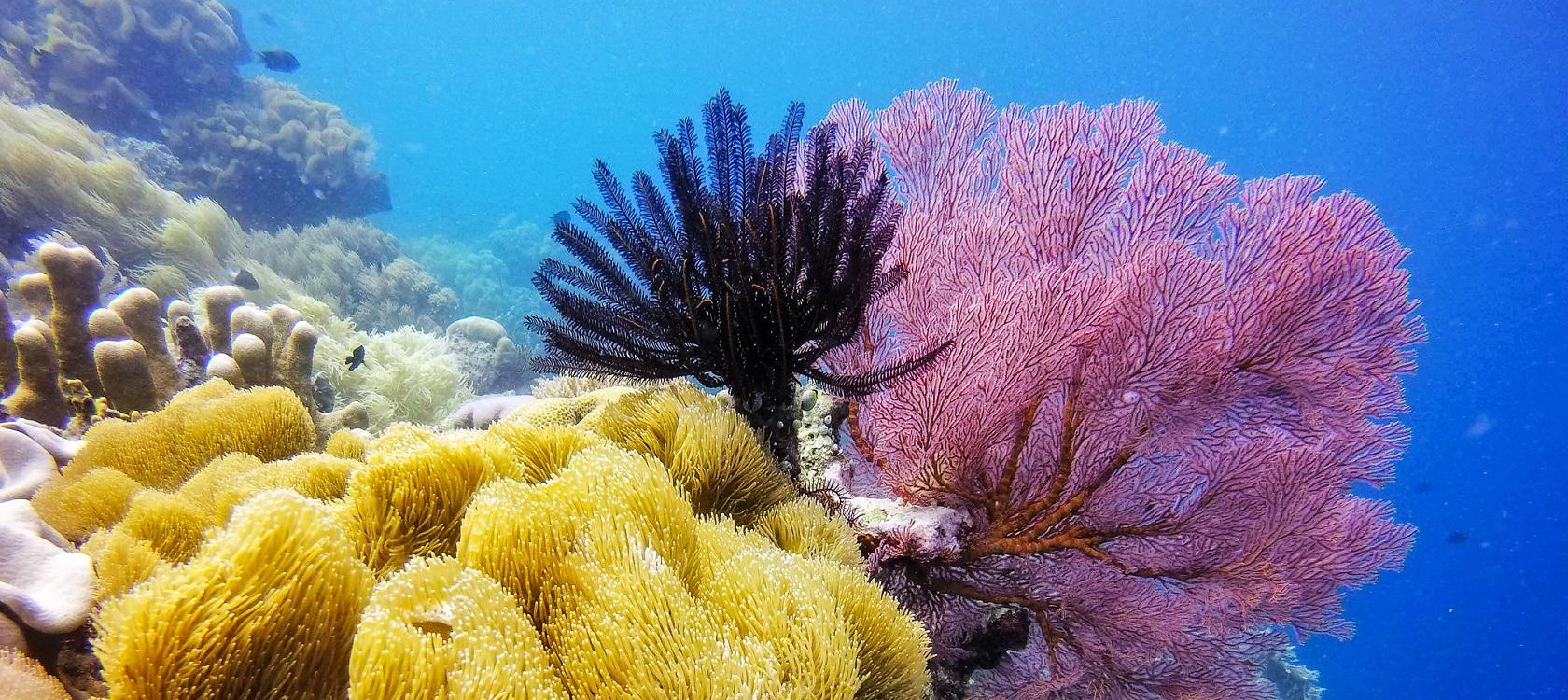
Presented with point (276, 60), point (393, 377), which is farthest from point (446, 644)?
point (276, 60)

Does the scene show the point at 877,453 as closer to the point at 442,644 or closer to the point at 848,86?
the point at 442,644

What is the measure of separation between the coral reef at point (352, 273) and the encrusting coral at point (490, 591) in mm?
10540

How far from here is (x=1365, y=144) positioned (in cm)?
7350

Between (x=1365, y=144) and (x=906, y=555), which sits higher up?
(x=1365, y=144)

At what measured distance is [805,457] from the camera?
333 centimetres

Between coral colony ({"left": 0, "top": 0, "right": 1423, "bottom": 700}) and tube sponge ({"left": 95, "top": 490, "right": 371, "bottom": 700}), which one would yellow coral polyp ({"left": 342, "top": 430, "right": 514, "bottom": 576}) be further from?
tube sponge ({"left": 95, "top": 490, "right": 371, "bottom": 700})

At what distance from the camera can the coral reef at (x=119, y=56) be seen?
41.5ft

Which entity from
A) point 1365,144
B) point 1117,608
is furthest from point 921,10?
point 1117,608

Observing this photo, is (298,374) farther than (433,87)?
No

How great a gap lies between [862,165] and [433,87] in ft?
504

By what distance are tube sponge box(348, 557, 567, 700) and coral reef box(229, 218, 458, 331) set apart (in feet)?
36.5

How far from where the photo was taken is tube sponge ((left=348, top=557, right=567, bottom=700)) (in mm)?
1114

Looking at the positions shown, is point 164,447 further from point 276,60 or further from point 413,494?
point 276,60

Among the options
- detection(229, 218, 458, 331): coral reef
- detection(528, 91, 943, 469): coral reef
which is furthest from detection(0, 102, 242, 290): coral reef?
detection(528, 91, 943, 469): coral reef
